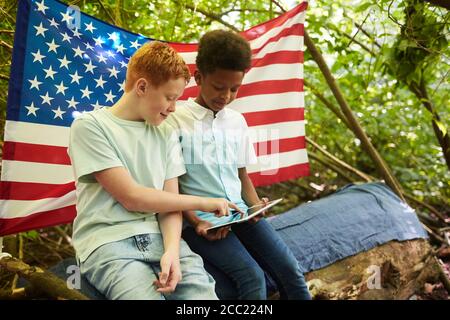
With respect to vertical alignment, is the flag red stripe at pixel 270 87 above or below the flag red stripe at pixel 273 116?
above

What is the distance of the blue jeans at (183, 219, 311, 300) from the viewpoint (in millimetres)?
1803

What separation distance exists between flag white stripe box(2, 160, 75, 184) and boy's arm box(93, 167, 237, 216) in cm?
67

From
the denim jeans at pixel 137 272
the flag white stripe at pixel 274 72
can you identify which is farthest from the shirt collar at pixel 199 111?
the flag white stripe at pixel 274 72

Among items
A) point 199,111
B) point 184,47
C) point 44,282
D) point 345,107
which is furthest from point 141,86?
point 345,107

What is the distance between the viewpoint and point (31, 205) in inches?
85.4

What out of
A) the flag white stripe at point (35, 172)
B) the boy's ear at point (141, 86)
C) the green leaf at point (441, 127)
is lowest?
the flag white stripe at point (35, 172)

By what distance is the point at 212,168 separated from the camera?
1.97 metres

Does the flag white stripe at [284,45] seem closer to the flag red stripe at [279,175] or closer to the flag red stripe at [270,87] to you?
the flag red stripe at [270,87]

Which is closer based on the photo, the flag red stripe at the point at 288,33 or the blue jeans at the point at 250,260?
the blue jeans at the point at 250,260

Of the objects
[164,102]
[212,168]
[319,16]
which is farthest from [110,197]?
[319,16]

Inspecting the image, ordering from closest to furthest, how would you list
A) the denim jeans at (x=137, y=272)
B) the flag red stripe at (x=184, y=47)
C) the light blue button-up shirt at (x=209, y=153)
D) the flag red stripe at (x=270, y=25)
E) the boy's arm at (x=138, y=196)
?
1. the denim jeans at (x=137, y=272)
2. the boy's arm at (x=138, y=196)
3. the light blue button-up shirt at (x=209, y=153)
4. the flag red stripe at (x=184, y=47)
5. the flag red stripe at (x=270, y=25)

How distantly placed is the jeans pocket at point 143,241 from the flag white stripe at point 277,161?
4.23 feet

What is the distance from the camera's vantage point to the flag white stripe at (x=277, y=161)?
287cm

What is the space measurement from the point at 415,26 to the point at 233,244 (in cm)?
162
